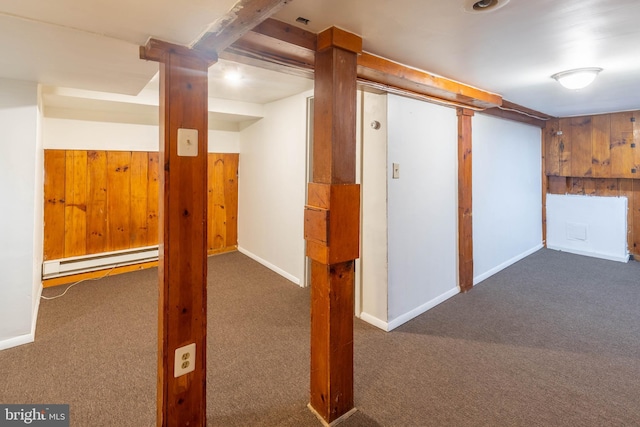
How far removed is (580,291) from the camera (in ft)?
11.1

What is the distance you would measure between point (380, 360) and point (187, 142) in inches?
70.1

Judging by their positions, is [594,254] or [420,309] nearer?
[420,309]

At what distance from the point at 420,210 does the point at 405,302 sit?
78cm

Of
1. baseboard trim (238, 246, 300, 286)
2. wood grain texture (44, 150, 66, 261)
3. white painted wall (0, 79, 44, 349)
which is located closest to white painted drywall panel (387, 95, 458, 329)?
baseboard trim (238, 246, 300, 286)

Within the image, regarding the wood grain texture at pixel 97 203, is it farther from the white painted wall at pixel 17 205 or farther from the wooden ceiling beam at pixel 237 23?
the wooden ceiling beam at pixel 237 23

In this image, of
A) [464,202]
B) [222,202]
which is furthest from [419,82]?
[222,202]

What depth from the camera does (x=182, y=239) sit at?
4.82 feet

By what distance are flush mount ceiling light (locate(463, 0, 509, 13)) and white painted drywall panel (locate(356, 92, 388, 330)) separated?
42.4 inches

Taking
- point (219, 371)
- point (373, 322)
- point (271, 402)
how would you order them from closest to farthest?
point (271, 402) → point (219, 371) → point (373, 322)

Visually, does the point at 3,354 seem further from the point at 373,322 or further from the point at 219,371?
the point at 373,322

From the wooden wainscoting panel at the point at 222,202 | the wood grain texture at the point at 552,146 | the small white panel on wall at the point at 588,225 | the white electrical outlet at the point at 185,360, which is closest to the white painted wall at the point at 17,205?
the white electrical outlet at the point at 185,360

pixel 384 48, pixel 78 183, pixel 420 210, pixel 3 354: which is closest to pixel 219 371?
pixel 3 354

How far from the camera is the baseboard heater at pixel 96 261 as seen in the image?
3467mm

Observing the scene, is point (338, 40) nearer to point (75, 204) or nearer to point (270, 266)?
point (270, 266)
